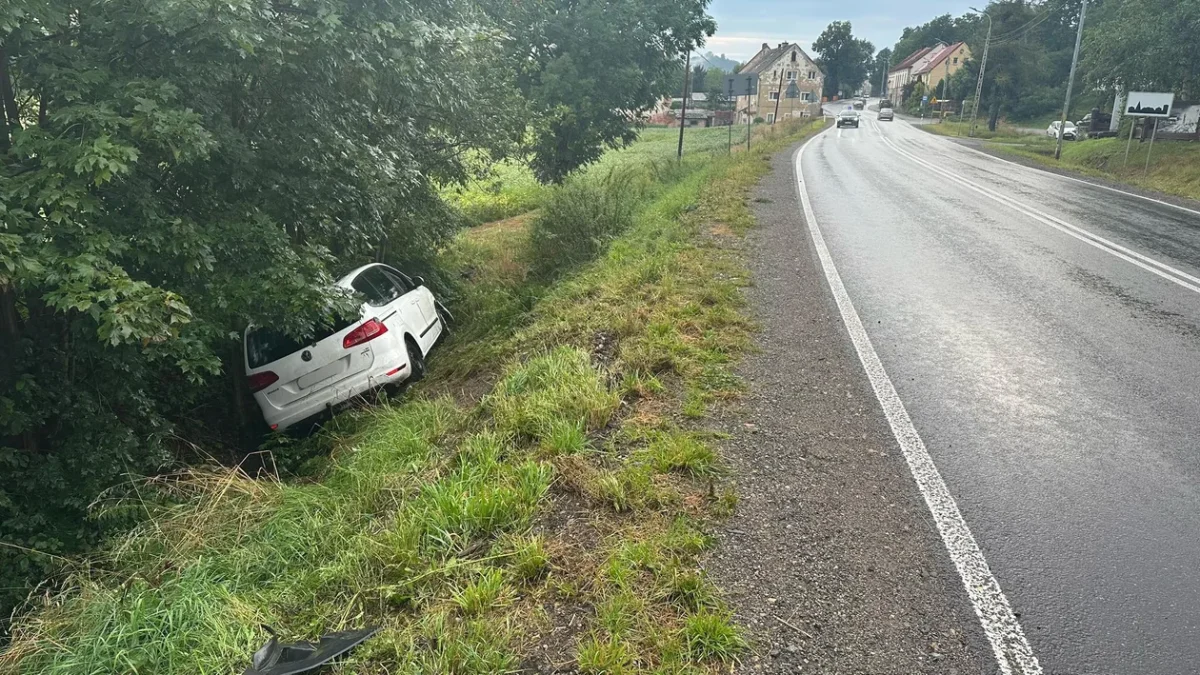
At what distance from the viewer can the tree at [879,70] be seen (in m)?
128

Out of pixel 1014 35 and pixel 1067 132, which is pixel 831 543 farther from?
pixel 1014 35

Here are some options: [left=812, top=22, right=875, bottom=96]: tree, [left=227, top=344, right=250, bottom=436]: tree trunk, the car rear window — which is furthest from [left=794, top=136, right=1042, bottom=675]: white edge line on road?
[left=812, top=22, right=875, bottom=96]: tree

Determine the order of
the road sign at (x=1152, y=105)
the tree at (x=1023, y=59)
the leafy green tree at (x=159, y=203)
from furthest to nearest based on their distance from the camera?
1. the tree at (x=1023, y=59)
2. the road sign at (x=1152, y=105)
3. the leafy green tree at (x=159, y=203)

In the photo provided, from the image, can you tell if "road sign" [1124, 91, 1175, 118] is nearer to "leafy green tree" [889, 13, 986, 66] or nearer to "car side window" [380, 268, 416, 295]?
"car side window" [380, 268, 416, 295]

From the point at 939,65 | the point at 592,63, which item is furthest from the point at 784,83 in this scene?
the point at 592,63

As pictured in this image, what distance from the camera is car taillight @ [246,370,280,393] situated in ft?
22.8

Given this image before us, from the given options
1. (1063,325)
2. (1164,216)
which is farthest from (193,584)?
(1164,216)

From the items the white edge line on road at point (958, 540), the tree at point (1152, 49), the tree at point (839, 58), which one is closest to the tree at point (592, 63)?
the white edge line on road at point (958, 540)

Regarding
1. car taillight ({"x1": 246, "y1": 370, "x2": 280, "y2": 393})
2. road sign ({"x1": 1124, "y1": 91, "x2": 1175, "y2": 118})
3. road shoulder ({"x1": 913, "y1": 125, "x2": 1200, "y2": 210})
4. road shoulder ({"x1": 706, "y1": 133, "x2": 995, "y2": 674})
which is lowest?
car taillight ({"x1": 246, "y1": 370, "x2": 280, "y2": 393})

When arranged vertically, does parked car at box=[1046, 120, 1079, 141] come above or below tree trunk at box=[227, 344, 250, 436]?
above

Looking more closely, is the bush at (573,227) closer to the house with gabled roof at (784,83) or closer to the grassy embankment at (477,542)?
the grassy embankment at (477,542)

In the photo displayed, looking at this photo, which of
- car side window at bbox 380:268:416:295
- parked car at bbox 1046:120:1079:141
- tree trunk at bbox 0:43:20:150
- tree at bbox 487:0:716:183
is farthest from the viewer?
parked car at bbox 1046:120:1079:141

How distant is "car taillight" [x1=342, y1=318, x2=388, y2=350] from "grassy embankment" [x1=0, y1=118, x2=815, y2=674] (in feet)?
3.00

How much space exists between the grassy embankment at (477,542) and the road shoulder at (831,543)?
0.62 ft
